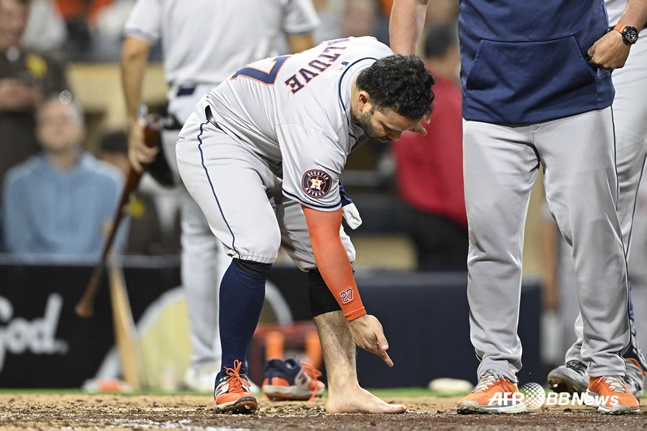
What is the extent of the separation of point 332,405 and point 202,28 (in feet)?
9.17

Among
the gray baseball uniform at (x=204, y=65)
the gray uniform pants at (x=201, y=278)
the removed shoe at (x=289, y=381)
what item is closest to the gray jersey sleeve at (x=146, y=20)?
the gray baseball uniform at (x=204, y=65)

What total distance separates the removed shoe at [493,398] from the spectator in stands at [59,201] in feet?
14.6

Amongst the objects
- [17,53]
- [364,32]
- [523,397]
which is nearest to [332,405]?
[523,397]

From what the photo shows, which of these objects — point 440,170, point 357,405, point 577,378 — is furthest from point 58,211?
point 577,378

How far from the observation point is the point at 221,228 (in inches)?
179

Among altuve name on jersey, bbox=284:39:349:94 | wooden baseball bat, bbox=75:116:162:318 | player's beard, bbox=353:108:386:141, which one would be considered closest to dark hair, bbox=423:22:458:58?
wooden baseball bat, bbox=75:116:162:318

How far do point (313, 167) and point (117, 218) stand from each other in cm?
345

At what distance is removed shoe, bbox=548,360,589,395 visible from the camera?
4.97 metres

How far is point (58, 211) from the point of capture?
8.41m

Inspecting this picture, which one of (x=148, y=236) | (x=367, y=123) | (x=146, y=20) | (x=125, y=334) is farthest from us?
(x=148, y=236)

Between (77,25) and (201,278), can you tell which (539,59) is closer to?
(201,278)

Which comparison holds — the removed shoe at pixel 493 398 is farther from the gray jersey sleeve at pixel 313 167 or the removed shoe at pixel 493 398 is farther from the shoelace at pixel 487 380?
the gray jersey sleeve at pixel 313 167

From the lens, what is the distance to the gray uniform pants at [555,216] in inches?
173

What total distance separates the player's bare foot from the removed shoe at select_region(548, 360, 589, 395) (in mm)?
885
